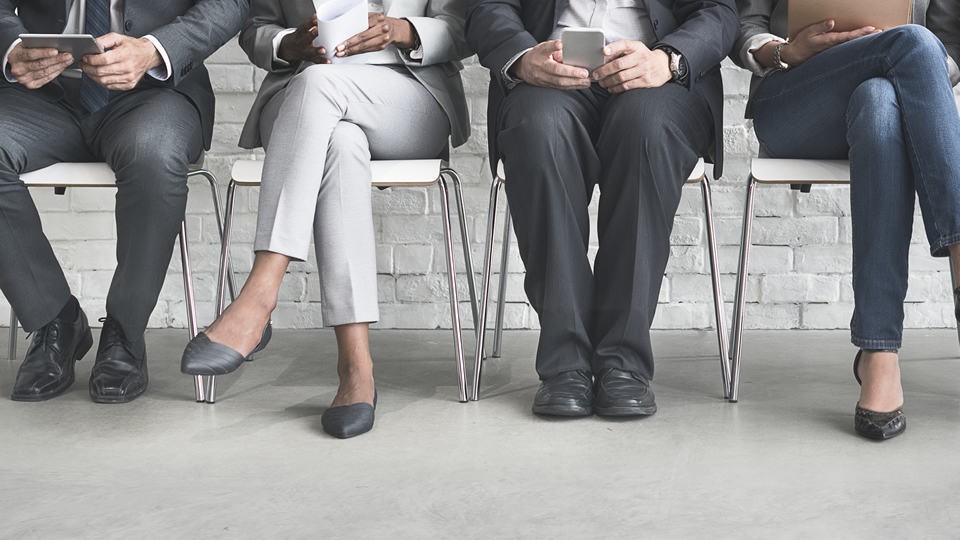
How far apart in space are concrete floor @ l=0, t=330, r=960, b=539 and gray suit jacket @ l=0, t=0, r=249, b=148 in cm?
65

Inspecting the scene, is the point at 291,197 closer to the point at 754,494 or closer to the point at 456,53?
the point at 456,53

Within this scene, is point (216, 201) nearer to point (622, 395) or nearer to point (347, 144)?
point (347, 144)

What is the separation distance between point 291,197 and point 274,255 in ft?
0.36

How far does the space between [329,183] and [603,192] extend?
0.52 metres

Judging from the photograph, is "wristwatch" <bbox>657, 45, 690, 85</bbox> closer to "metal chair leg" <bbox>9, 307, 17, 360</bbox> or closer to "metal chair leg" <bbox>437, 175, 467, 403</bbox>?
"metal chair leg" <bbox>437, 175, 467, 403</bbox>

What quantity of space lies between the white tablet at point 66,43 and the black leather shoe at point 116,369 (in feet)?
1.79

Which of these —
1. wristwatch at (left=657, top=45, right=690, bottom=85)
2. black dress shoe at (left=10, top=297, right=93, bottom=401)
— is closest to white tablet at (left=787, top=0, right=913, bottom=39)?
wristwatch at (left=657, top=45, right=690, bottom=85)

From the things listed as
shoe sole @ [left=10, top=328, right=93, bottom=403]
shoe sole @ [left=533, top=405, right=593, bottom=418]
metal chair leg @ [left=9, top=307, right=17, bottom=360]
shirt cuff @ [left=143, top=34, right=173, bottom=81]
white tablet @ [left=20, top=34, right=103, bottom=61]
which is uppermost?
white tablet @ [left=20, top=34, right=103, bottom=61]

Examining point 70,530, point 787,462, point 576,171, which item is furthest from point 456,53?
point 70,530

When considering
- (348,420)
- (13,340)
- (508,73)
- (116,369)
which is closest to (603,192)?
(508,73)

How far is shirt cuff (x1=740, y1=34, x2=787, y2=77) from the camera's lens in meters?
2.19

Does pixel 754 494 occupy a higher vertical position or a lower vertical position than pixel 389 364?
higher

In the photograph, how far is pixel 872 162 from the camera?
1.87 metres

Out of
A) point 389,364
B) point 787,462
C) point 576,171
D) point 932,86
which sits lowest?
point 389,364
